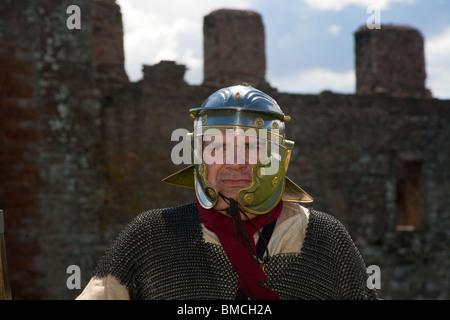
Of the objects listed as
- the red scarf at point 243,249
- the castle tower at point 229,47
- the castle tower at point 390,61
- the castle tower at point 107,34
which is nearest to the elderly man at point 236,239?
the red scarf at point 243,249

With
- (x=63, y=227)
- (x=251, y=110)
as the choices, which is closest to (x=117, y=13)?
(x=63, y=227)

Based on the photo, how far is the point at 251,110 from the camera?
279 cm

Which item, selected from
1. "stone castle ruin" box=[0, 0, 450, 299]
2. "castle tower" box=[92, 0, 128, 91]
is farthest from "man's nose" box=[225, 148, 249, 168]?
"castle tower" box=[92, 0, 128, 91]

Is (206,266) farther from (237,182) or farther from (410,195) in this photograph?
(410,195)

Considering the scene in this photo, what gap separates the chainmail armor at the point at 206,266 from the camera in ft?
8.81

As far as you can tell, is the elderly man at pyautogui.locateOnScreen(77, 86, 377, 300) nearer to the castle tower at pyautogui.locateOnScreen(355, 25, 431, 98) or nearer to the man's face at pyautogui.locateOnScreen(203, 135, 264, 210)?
the man's face at pyautogui.locateOnScreen(203, 135, 264, 210)

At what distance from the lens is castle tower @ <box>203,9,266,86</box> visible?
35.3 ft

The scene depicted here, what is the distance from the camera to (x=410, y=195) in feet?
37.7

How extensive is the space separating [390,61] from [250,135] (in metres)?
9.88

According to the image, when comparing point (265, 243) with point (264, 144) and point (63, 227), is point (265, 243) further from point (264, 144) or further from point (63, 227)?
point (63, 227)

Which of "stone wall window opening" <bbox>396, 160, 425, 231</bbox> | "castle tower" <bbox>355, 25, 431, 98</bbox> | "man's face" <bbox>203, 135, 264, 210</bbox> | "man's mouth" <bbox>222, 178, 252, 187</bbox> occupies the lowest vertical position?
"stone wall window opening" <bbox>396, 160, 425, 231</bbox>

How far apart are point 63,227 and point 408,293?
573 centimetres

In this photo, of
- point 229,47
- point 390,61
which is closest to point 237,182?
point 229,47
